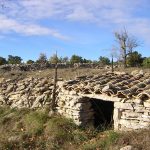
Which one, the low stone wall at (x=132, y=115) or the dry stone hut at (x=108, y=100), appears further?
the dry stone hut at (x=108, y=100)

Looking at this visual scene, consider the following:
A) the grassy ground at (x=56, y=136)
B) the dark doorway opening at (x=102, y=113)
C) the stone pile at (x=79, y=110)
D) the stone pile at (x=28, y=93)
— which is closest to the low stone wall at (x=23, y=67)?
the stone pile at (x=28, y=93)

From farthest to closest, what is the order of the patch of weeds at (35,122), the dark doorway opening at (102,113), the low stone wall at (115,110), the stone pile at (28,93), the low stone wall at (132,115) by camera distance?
the stone pile at (28,93) < the dark doorway opening at (102,113) < the patch of weeds at (35,122) < the low stone wall at (115,110) < the low stone wall at (132,115)

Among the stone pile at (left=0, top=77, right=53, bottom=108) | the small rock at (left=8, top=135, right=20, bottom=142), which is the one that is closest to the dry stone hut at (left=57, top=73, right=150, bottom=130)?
the stone pile at (left=0, top=77, right=53, bottom=108)

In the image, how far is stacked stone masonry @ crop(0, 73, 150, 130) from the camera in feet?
35.1

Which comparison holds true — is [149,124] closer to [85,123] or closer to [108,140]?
[108,140]

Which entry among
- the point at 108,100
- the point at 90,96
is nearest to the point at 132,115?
the point at 108,100

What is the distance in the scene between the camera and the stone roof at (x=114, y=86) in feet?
35.4

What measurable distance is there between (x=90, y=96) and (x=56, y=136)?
165 cm

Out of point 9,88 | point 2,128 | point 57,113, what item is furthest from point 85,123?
point 9,88

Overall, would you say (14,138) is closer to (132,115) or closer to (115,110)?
(115,110)

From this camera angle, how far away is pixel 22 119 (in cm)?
1421

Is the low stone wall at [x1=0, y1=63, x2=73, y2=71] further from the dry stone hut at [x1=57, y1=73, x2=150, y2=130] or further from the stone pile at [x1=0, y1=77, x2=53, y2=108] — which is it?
the dry stone hut at [x1=57, y1=73, x2=150, y2=130]

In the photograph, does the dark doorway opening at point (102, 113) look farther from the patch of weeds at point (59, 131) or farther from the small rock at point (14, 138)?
the small rock at point (14, 138)

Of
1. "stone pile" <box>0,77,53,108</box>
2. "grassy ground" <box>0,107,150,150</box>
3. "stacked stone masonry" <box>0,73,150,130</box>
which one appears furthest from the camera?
"stone pile" <box>0,77,53,108</box>
